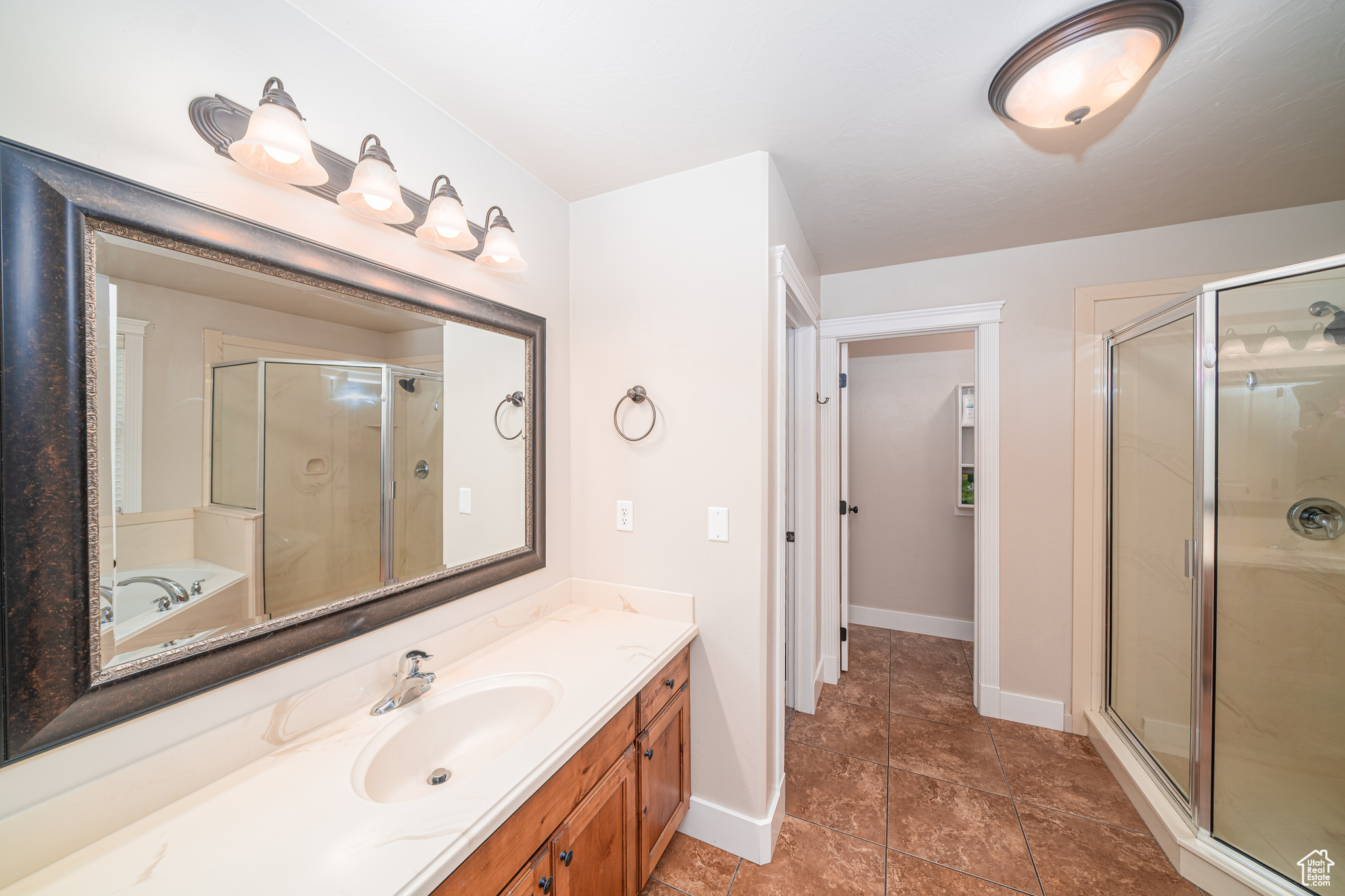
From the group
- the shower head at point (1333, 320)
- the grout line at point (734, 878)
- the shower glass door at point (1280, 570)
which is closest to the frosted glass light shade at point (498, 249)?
the grout line at point (734, 878)

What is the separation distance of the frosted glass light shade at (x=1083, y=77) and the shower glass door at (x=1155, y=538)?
0.96 metres

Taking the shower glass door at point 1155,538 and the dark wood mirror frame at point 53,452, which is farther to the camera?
the shower glass door at point 1155,538

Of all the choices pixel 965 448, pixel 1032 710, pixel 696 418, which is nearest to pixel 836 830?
pixel 1032 710

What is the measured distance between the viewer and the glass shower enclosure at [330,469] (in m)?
0.97

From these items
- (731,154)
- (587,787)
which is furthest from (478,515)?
(731,154)

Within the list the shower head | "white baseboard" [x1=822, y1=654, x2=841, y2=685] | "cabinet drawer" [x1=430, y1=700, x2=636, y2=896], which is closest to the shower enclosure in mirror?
the shower head

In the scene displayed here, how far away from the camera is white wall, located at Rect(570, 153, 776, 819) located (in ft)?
5.22

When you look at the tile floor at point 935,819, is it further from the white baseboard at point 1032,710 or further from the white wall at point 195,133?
the white wall at point 195,133

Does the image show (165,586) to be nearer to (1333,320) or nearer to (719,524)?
(719,524)

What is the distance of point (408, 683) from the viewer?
115 cm

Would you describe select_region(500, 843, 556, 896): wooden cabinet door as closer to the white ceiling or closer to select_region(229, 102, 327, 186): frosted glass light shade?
select_region(229, 102, 327, 186): frosted glass light shade

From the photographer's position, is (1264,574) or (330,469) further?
(1264,574)

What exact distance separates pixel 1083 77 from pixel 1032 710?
2.65 metres

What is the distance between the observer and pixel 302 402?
3.51 feet
